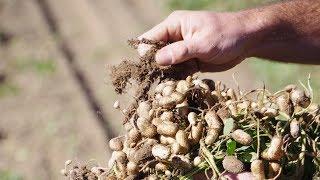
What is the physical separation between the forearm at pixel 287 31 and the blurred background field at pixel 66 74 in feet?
5.26

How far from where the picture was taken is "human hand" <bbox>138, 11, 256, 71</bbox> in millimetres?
2312

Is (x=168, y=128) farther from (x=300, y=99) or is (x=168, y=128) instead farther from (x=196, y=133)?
(x=300, y=99)

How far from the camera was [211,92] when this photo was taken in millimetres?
2174

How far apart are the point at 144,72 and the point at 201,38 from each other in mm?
236

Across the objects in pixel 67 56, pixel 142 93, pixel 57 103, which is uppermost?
pixel 67 56

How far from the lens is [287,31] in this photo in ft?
9.21

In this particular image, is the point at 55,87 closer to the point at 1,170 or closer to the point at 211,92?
the point at 1,170

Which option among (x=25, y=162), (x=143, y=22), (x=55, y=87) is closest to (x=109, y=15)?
(x=143, y=22)

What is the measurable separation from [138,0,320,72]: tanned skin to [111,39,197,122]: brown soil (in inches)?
1.4

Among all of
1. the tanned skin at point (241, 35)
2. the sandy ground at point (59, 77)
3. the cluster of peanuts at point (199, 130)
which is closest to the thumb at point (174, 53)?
the tanned skin at point (241, 35)

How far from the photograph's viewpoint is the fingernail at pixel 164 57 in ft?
7.51

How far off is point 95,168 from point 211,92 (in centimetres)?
46

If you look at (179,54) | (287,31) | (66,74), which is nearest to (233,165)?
(179,54)

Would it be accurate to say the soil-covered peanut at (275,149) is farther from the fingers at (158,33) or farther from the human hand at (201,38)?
the fingers at (158,33)
